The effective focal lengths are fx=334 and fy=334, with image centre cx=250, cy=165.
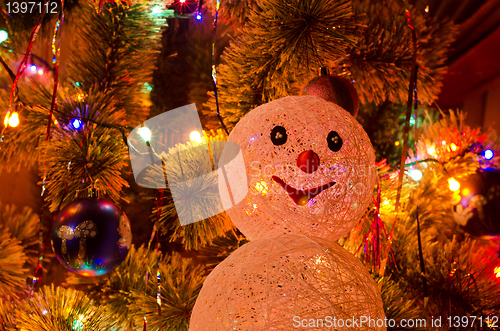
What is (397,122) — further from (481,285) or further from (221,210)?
(221,210)

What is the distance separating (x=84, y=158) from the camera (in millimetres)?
519

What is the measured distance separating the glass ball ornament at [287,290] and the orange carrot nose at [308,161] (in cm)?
7

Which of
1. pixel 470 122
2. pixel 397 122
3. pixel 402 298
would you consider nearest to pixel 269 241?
pixel 402 298

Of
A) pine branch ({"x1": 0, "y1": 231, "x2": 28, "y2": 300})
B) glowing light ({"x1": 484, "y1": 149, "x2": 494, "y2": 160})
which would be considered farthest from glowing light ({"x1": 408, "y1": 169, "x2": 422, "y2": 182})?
pine branch ({"x1": 0, "y1": 231, "x2": 28, "y2": 300})

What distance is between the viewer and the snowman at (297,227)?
1.01 feet

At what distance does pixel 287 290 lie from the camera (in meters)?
0.31

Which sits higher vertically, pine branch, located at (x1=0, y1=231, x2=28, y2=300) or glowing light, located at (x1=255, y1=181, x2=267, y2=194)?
glowing light, located at (x1=255, y1=181, x2=267, y2=194)

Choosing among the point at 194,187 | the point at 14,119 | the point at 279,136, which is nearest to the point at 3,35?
the point at 14,119

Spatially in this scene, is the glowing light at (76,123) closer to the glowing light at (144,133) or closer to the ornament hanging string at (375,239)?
the glowing light at (144,133)

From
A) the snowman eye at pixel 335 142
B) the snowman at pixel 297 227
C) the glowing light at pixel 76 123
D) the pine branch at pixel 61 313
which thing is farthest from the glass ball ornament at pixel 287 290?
the glowing light at pixel 76 123

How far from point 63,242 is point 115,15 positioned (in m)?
0.41

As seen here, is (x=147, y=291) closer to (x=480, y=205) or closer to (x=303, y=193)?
(x=303, y=193)

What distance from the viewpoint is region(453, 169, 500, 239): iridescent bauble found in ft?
1.84

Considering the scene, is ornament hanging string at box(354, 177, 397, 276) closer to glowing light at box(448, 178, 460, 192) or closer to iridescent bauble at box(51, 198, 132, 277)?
glowing light at box(448, 178, 460, 192)
